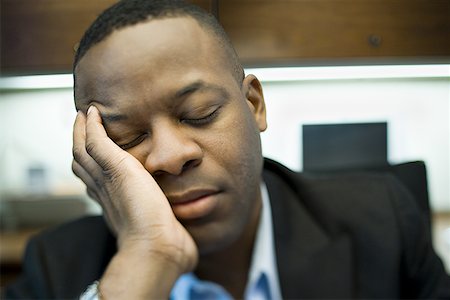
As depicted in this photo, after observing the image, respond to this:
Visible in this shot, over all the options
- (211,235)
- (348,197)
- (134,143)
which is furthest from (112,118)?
(348,197)

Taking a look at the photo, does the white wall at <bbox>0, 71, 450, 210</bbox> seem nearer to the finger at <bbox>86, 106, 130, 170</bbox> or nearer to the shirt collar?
the finger at <bbox>86, 106, 130, 170</bbox>

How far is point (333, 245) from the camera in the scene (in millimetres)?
469

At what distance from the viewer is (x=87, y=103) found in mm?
301

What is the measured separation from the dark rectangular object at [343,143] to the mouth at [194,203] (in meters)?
0.09

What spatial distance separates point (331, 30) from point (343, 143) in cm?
11

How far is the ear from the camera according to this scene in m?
0.31

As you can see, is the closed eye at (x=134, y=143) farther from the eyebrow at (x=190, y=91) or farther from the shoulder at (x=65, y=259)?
the shoulder at (x=65, y=259)

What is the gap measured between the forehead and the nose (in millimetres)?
29

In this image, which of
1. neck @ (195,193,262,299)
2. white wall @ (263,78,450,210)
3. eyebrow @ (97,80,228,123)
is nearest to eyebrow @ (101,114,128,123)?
eyebrow @ (97,80,228,123)

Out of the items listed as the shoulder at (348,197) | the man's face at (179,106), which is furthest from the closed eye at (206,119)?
the shoulder at (348,197)

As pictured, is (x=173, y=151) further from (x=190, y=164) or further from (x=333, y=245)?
(x=333, y=245)

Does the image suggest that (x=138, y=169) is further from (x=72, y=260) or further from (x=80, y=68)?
(x=72, y=260)

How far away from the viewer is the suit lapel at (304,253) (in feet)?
1.53

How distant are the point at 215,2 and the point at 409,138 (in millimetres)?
190
